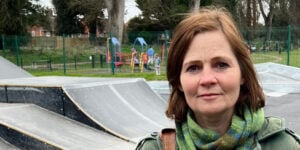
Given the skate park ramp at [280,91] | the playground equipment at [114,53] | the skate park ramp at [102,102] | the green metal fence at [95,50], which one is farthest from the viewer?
the green metal fence at [95,50]

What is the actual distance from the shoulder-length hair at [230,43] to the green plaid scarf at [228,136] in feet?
0.20

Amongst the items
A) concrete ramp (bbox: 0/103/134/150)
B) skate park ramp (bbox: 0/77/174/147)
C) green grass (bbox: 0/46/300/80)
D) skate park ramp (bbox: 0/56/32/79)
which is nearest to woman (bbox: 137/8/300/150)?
concrete ramp (bbox: 0/103/134/150)

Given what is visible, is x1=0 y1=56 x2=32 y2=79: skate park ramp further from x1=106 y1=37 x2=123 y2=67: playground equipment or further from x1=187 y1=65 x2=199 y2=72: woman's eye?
x1=106 y1=37 x2=123 y2=67: playground equipment

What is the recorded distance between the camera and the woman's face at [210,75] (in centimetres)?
133

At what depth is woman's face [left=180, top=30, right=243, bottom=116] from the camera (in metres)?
1.33

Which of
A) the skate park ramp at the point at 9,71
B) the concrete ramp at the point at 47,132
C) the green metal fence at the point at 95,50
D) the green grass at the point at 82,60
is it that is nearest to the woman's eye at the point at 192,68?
the concrete ramp at the point at 47,132

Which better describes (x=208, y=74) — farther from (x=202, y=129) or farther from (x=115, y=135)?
(x=115, y=135)

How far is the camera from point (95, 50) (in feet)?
87.9

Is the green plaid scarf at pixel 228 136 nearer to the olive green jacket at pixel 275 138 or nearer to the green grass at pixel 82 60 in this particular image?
the olive green jacket at pixel 275 138

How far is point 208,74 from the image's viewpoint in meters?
1.34

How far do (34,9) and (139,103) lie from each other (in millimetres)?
36251

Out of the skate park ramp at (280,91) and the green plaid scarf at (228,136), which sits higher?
the green plaid scarf at (228,136)

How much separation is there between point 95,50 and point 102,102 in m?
20.7

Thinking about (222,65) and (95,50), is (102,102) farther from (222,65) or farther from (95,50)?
(95,50)
